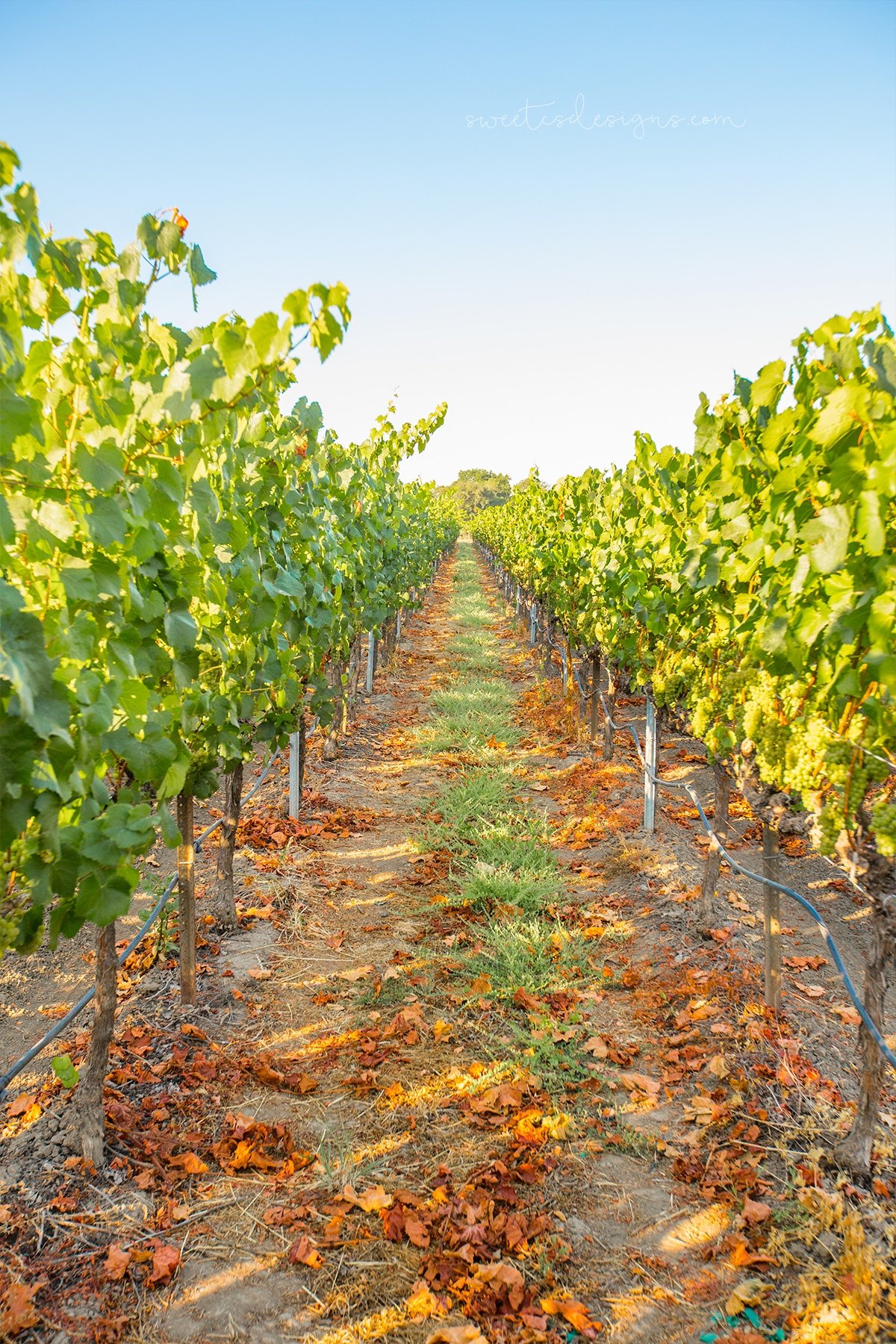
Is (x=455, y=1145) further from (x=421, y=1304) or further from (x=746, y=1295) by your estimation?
(x=746, y=1295)

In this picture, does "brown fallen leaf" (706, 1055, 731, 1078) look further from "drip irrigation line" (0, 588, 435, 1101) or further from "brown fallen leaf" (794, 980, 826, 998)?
"drip irrigation line" (0, 588, 435, 1101)

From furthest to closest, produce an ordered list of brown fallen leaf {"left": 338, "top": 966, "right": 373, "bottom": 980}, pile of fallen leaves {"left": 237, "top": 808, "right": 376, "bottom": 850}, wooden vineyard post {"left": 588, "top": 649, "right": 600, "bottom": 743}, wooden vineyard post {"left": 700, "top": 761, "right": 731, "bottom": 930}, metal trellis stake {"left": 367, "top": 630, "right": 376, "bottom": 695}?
metal trellis stake {"left": 367, "top": 630, "right": 376, "bottom": 695} < wooden vineyard post {"left": 588, "top": 649, "right": 600, "bottom": 743} < pile of fallen leaves {"left": 237, "top": 808, "right": 376, "bottom": 850} < wooden vineyard post {"left": 700, "top": 761, "right": 731, "bottom": 930} < brown fallen leaf {"left": 338, "top": 966, "right": 373, "bottom": 980}

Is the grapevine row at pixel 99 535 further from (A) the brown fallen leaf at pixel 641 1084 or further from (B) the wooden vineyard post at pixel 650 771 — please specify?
(B) the wooden vineyard post at pixel 650 771

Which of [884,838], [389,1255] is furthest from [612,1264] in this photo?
[884,838]

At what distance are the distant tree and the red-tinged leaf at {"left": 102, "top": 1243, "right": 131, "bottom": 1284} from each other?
254ft

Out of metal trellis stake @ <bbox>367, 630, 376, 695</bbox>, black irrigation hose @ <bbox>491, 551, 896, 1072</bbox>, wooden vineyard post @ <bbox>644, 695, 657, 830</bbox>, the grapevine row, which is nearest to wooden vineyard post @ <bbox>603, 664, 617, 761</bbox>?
black irrigation hose @ <bbox>491, 551, 896, 1072</bbox>

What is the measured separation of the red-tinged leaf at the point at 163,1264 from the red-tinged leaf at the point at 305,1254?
0.34 meters

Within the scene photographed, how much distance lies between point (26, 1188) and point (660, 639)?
14.9 ft

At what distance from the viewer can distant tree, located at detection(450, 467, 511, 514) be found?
86.6m

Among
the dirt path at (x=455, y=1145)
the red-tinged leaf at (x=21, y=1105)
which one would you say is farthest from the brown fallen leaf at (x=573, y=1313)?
the red-tinged leaf at (x=21, y=1105)

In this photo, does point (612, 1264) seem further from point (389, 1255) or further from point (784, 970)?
point (784, 970)

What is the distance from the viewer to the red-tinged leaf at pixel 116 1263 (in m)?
2.32

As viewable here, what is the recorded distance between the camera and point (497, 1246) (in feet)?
8.29

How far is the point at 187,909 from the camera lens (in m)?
3.71
